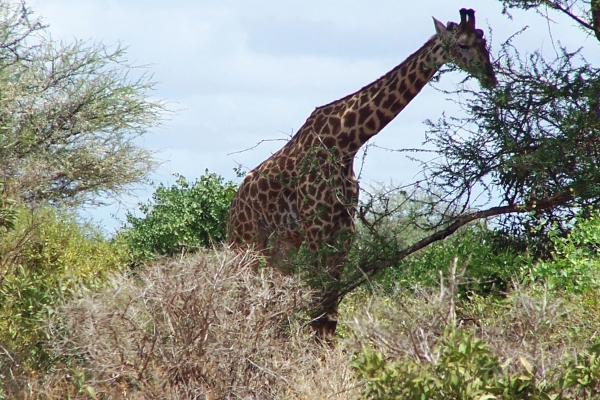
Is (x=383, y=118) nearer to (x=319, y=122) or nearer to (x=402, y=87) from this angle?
(x=402, y=87)

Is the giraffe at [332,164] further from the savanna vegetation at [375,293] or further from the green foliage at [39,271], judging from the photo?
the green foliage at [39,271]

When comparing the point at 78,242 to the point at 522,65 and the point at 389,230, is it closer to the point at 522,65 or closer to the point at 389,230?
the point at 389,230

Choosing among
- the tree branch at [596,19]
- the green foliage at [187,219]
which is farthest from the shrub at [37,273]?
the tree branch at [596,19]

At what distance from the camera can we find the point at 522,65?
9984 millimetres

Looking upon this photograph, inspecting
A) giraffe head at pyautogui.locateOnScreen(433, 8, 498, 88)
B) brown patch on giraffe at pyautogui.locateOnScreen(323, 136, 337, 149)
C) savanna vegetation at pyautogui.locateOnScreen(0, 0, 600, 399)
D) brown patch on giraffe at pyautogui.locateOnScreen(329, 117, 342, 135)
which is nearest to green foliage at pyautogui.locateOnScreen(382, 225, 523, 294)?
savanna vegetation at pyautogui.locateOnScreen(0, 0, 600, 399)

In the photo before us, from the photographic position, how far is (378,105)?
33.0ft

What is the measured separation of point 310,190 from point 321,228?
17.2 inches

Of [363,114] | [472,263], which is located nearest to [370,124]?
[363,114]

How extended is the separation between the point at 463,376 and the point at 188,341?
7.85 ft

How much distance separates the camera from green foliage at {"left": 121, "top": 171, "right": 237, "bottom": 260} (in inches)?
613

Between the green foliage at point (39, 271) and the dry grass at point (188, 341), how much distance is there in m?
0.47

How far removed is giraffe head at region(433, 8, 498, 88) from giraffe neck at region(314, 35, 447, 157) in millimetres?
196

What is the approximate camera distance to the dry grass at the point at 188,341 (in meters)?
6.59

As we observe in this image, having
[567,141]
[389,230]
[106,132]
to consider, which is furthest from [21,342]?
[106,132]
